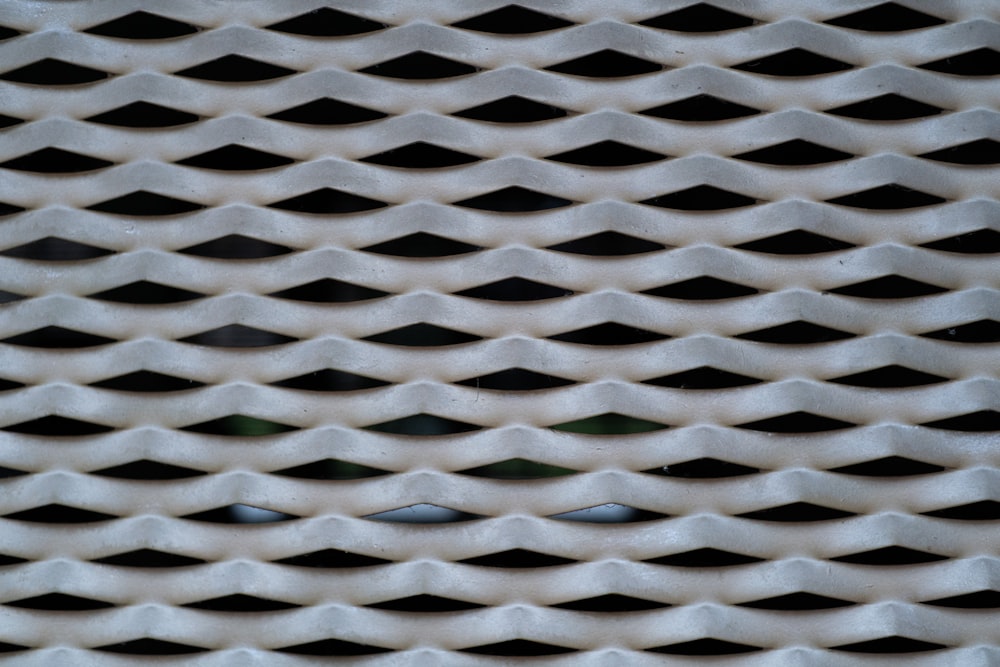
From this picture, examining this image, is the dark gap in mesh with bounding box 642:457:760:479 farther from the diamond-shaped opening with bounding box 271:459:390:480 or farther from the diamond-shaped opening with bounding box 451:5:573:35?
the diamond-shaped opening with bounding box 451:5:573:35

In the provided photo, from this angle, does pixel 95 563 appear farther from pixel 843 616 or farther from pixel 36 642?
pixel 843 616

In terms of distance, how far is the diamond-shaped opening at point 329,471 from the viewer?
1482mm

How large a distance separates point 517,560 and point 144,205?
94 centimetres

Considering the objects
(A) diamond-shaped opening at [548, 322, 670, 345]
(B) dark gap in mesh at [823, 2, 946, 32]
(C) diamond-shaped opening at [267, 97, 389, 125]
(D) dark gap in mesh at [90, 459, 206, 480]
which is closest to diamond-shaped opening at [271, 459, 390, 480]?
(D) dark gap in mesh at [90, 459, 206, 480]

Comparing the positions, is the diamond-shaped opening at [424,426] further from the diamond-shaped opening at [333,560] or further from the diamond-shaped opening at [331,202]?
the diamond-shaped opening at [331,202]

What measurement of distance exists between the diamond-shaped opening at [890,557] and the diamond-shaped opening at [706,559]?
0.62 ft

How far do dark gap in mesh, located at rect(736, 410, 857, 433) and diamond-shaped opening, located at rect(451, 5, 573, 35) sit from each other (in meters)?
0.81

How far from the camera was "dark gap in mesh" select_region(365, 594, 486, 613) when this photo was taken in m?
1.49

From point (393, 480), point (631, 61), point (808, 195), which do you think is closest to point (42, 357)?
point (393, 480)

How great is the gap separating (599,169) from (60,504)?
45.0 inches

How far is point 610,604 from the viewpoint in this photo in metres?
1.50

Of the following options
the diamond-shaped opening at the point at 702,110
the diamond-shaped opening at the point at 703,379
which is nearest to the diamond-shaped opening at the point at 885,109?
the diamond-shaped opening at the point at 702,110

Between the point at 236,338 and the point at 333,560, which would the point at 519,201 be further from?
the point at 333,560

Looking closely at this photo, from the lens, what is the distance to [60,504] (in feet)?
4.82
